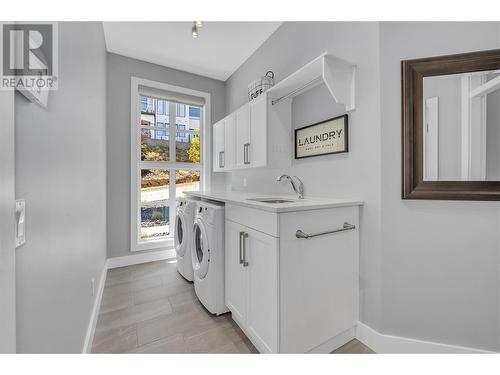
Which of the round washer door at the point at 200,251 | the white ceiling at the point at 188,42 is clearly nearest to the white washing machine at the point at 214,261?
the round washer door at the point at 200,251

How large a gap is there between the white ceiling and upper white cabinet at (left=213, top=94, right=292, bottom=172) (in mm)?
916

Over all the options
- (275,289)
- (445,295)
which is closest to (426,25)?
(445,295)

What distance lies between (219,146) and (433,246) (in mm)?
2600

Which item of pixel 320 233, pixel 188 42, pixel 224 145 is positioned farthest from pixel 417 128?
pixel 188 42

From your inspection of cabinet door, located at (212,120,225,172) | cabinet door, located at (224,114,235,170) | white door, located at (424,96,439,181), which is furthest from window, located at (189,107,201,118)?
white door, located at (424,96,439,181)

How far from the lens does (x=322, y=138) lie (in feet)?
6.13

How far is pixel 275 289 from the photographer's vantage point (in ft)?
4.09

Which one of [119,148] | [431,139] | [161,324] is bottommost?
[161,324]

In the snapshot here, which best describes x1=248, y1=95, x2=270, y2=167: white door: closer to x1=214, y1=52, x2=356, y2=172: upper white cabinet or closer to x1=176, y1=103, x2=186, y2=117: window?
x1=214, y1=52, x2=356, y2=172: upper white cabinet

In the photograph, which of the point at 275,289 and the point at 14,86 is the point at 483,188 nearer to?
the point at 275,289

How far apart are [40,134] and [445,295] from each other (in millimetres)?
2209

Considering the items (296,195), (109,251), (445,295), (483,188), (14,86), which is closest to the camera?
(14,86)

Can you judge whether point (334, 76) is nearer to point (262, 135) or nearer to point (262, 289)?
point (262, 135)

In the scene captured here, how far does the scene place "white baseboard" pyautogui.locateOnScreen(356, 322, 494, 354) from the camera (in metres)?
1.34
